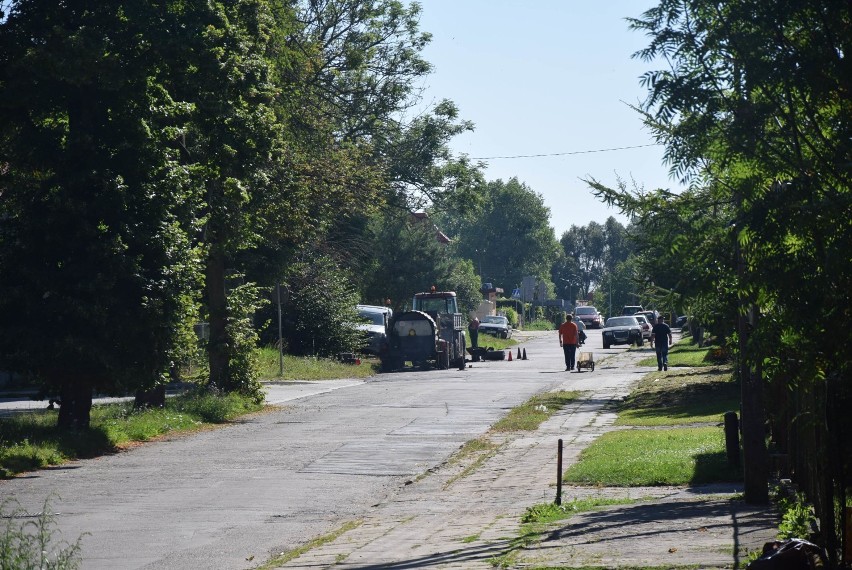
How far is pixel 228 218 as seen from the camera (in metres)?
25.8

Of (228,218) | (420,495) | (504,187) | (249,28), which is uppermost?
(504,187)

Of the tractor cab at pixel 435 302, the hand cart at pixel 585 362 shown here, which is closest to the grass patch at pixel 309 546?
the hand cart at pixel 585 362

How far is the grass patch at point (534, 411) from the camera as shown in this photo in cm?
2280

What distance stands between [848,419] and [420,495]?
291 inches

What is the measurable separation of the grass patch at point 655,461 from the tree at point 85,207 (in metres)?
8.04

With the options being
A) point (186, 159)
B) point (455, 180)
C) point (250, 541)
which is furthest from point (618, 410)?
point (455, 180)

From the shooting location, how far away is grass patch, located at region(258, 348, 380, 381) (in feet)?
130

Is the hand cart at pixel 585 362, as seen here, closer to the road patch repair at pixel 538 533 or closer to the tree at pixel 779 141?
the road patch repair at pixel 538 533

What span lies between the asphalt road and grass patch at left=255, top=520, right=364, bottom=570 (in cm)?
17

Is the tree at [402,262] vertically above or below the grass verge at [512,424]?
above

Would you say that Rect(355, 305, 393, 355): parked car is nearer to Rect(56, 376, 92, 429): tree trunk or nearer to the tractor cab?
the tractor cab

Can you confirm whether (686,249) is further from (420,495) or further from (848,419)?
(420,495)

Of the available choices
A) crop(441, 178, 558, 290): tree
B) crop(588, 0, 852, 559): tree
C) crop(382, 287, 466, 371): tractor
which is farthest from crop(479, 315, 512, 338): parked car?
crop(441, 178, 558, 290): tree

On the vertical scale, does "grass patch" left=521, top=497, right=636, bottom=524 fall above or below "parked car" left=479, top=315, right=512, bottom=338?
below
